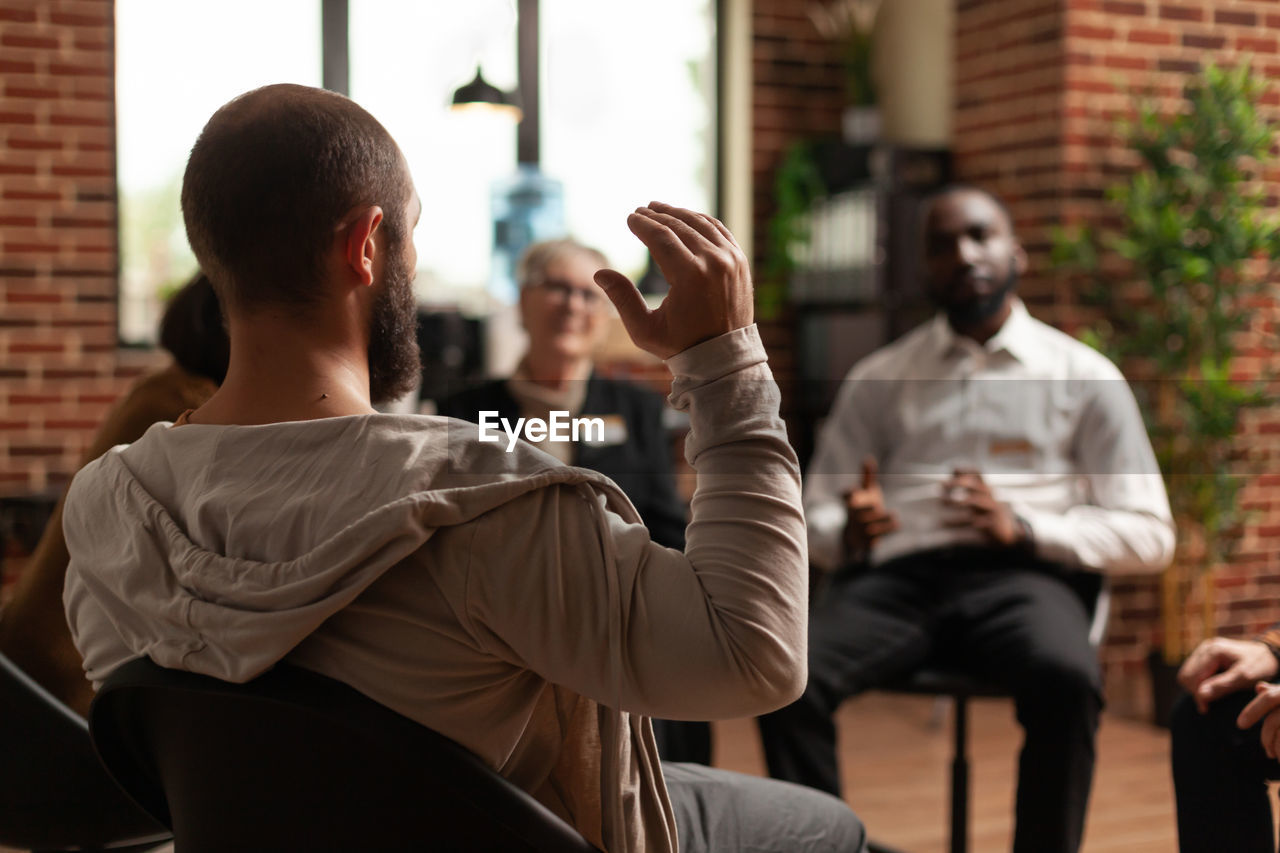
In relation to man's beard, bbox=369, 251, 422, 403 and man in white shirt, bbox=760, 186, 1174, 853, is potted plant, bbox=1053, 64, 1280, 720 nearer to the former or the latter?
man in white shirt, bbox=760, 186, 1174, 853

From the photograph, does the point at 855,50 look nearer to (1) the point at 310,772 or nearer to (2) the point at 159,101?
(2) the point at 159,101

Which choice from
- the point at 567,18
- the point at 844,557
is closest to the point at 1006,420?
the point at 844,557

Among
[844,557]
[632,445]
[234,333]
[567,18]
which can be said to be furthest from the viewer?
[567,18]

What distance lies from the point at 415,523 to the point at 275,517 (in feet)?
0.39

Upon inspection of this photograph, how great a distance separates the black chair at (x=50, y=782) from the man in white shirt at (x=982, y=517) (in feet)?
3.38

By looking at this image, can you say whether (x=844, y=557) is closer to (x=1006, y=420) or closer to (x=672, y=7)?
(x=1006, y=420)

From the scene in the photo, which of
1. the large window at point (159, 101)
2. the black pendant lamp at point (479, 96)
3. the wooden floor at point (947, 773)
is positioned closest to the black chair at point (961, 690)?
the wooden floor at point (947, 773)

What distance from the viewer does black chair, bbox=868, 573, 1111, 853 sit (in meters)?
2.01

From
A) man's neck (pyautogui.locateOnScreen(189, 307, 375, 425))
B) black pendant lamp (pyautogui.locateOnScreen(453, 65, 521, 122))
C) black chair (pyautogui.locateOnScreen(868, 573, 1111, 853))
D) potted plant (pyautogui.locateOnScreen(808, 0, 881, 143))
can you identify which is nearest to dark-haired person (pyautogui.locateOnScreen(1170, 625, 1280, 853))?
black chair (pyautogui.locateOnScreen(868, 573, 1111, 853))

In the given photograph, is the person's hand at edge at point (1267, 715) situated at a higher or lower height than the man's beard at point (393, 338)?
lower

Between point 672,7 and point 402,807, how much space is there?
4550mm

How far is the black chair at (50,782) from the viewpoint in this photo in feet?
4.33

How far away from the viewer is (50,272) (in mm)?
3939

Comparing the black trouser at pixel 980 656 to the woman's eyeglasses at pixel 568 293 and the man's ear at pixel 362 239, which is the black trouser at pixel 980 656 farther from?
the man's ear at pixel 362 239
